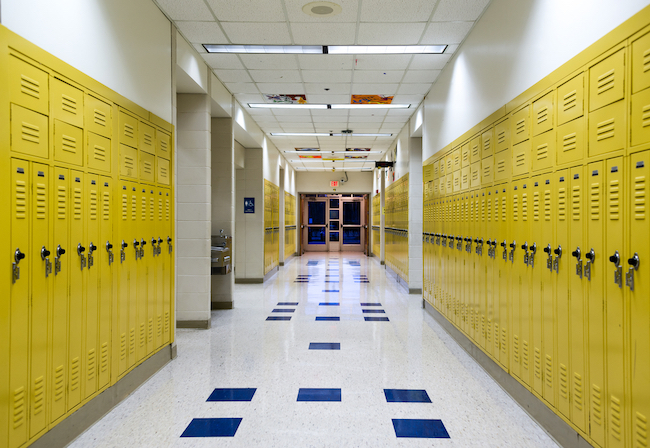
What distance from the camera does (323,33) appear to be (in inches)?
163

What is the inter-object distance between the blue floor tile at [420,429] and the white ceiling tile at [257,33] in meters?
3.53

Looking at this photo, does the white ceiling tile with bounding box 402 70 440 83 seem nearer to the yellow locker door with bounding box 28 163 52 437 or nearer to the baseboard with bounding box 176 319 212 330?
the baseboard with bounding box 176 319 212 330

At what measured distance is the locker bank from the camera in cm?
192

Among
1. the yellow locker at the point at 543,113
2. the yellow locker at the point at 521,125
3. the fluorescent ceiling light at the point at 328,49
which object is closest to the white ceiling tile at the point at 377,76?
the fluorescent ceiling light at the point at 328,49

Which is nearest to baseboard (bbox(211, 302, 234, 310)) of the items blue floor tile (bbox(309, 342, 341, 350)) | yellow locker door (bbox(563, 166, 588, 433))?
blue floor tile (bbox(309, 342, 341, 350))

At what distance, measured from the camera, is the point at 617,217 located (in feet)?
6.07

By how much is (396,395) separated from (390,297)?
13.1 ft

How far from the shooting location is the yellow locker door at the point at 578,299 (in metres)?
2.10

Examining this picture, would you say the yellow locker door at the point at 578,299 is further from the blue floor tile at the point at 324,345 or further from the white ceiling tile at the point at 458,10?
the blue floor tile at the point at 324,345

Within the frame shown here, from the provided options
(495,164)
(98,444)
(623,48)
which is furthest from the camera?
(495,164)

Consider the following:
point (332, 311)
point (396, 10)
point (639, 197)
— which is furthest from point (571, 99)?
point (332, 311)

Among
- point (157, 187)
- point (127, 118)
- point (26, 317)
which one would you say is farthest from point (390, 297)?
point (26, 317)

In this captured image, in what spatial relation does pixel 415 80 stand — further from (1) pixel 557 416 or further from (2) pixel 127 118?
(1) pixel 557 416

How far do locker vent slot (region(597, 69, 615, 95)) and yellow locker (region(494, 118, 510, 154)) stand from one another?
1094mm
